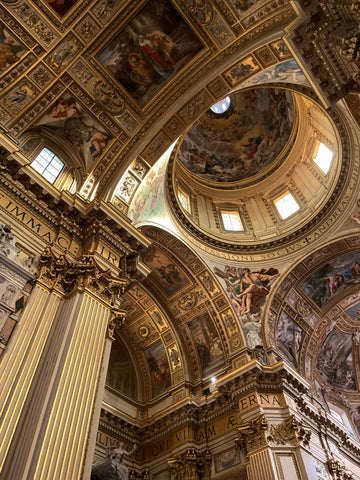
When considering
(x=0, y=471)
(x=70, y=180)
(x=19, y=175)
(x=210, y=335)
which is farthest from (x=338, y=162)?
(x=0, y=471)

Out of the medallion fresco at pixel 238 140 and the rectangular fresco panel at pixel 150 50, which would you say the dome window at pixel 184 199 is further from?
the rectangular fresco panel at pixel 150 50

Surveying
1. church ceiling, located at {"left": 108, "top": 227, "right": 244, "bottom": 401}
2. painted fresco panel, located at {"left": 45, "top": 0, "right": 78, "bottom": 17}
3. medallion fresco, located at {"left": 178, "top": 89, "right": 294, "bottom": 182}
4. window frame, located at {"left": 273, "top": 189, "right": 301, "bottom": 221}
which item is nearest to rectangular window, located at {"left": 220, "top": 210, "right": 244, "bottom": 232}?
window frame, located at {"left": 273, "top": 189, "right": 301, "bottom": 221}

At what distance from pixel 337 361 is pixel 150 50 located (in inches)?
642

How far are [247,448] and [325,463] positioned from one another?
353 centimetres

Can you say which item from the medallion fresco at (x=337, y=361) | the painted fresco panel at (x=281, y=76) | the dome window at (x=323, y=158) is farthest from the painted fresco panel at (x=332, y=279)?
the painted fresco panel at (x=281, y=76)

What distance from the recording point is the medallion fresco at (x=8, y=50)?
920 centimetres

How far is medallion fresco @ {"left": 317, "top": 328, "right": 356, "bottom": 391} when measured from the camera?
683 inches

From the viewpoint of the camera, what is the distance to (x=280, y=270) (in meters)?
15.1

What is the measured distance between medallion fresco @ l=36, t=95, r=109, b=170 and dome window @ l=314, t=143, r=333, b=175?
381 inches

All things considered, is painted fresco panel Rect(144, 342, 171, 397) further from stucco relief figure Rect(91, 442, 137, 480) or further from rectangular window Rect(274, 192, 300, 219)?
rectangular window Rect(274, 192, 300, 219)

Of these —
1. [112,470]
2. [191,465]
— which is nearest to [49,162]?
[112,470]

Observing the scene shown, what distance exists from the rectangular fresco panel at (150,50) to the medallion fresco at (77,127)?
1.44 meters

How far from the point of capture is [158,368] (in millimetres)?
15242

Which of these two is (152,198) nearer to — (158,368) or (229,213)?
(229,213)
